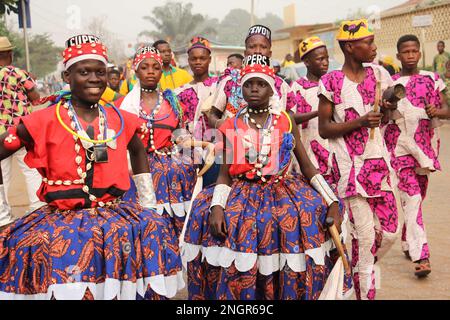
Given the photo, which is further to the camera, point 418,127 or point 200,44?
point 200,44

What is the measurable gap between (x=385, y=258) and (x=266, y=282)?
2957 millimetres

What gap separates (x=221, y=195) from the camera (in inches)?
180

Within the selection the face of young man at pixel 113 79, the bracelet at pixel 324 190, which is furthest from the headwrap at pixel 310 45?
the face of young man at pixel 113 79

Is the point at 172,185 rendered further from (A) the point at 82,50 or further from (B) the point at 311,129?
(A) the point at 82,50

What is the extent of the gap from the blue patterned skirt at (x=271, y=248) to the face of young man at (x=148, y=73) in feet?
8.25

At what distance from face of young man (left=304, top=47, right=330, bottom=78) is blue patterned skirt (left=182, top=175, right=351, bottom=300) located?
3.02 metres

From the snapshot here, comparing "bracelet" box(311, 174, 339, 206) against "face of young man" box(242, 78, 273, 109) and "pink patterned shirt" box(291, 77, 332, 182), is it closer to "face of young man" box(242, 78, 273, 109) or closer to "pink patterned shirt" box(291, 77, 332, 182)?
"face of young man" box(242, 78, 273, 109)

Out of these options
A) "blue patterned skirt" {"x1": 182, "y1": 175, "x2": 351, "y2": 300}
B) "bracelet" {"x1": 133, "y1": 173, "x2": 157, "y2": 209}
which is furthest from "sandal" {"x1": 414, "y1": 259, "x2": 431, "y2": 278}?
"bracelet" {"x1": 133, "y1": 173, "x2": 157, "y2": 209}

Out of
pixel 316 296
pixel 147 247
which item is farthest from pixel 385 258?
pixel 147 247

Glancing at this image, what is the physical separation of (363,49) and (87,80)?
244 centimetres

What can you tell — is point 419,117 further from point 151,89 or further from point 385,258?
point 151,89

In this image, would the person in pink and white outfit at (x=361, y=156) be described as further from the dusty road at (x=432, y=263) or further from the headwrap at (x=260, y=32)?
the headwrap at (x=260, y=32)

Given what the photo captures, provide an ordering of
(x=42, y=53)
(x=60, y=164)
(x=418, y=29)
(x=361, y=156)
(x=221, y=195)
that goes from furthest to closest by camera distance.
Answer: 1. (x=42, y=53)
2. (x=418, y=29)
3. (x=361, y=156)
4. (x=221, y=195)
5. (x=60, y=164)

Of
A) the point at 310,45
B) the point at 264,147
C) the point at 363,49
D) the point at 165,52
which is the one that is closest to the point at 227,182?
the point at 264,147
